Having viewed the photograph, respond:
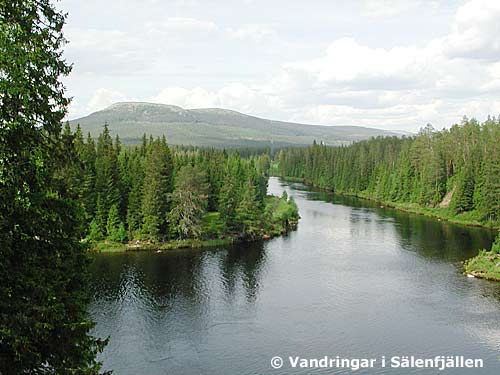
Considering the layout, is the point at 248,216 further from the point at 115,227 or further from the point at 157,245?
the point at 115,227

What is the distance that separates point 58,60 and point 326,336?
27.9 meters

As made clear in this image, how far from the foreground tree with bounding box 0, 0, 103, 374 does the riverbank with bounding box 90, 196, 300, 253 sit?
42097 millimetres

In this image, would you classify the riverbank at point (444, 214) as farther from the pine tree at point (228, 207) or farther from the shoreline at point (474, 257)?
the pine tree at point (228, 207)

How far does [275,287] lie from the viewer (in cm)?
4725

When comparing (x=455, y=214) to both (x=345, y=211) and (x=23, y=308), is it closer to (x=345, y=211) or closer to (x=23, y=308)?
(x=345, y=211)

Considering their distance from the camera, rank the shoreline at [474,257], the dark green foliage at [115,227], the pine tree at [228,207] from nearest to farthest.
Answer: the shoreline at [474,257] < the dark green foliage at [115,227] < the pine tree at [228,207]

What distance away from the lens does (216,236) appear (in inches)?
2670

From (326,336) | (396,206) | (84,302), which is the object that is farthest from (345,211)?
(84,302)

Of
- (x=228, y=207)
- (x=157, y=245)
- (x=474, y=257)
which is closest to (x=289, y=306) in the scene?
(x=157, y=245)

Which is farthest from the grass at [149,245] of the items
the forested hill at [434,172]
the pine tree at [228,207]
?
the forested hill at [434,172]

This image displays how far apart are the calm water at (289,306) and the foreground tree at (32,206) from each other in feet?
59.6

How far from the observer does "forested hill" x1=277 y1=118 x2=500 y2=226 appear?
84562 mm

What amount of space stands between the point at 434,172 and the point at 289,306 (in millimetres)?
69516

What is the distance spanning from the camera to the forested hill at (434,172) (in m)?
84.6
